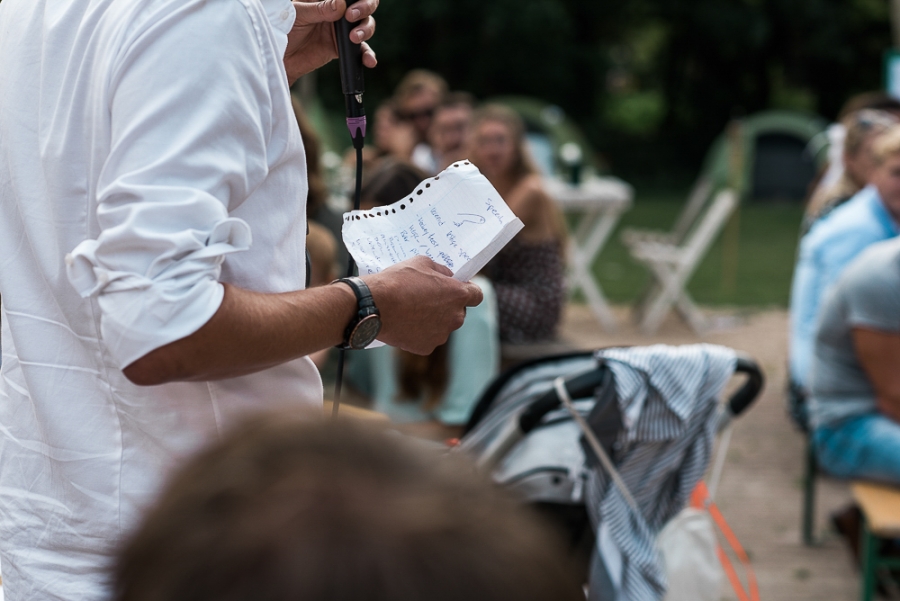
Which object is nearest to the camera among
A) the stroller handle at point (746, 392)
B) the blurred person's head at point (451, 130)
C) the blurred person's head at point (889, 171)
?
the stroller handle at point (746, 392)

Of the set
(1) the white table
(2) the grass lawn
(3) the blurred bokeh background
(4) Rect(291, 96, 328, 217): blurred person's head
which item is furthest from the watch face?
(3) the blurred bokeh background

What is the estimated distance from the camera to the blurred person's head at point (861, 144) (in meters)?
5.24

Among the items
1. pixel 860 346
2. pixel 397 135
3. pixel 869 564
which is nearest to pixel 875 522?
pixel 869 564

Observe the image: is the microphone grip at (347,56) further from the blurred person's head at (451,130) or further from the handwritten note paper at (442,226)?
the blurred person's head at (451,130)

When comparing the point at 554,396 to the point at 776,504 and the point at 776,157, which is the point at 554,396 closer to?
the point at 776,504

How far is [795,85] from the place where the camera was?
1072 inches

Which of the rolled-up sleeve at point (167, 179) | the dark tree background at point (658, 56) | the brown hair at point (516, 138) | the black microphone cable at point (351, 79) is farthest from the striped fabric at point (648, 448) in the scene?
the dark tree background at point (658, 56)

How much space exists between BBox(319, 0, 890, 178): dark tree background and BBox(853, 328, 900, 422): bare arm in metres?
20.1

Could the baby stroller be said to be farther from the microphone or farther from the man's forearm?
the man's forearm

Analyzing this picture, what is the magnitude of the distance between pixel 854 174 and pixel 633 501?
358 cm

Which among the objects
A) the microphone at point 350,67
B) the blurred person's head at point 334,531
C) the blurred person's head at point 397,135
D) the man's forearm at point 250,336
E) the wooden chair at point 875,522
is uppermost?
the microphone at point 350,67

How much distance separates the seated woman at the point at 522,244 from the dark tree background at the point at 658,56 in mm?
16920

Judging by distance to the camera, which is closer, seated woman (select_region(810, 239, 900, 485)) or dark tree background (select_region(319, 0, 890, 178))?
seated woman (select_region(810, 239, 900, 485))

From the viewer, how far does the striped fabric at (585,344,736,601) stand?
246 centimetres
